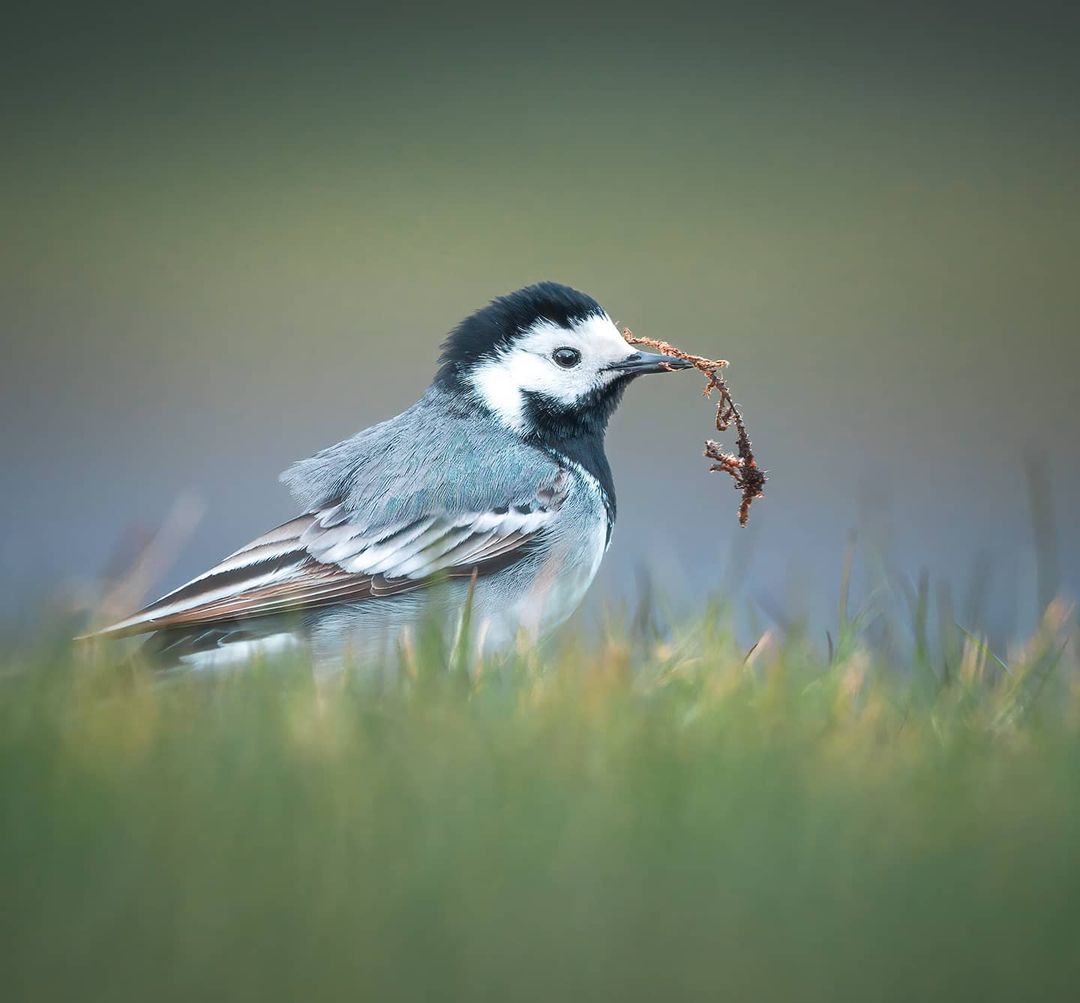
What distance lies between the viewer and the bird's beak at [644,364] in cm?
638

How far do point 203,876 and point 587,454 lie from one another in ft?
12.2

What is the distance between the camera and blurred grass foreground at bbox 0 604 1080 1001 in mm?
2721

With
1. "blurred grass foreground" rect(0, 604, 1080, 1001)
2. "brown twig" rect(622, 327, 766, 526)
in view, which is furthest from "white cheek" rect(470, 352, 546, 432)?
"blurred grass foreground" rect(0, 604, 1080, 1001)

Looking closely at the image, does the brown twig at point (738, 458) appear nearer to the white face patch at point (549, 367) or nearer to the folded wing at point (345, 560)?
the white face patch at point (549, 367)

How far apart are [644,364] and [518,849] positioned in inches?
145

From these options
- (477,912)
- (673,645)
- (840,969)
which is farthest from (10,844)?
(673,645)

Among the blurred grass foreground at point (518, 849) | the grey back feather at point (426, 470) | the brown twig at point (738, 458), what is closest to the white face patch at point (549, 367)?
the grey back feather at point (426, 470)

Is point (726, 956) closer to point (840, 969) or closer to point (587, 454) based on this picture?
point (840, 969)

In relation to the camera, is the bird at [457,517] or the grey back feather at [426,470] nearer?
the bird at [457,517]

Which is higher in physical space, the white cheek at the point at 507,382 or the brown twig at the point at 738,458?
the white cheek at the point at 507,382

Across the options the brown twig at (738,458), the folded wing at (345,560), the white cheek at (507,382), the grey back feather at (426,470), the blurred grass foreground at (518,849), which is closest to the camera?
the blurred grass foreground at (518,849)

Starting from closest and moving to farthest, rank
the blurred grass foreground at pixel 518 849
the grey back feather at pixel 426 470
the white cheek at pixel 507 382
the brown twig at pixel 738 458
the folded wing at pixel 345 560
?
the blurred grass foreground at pixel 518 849, the folded wing at pixel 345 560, the grey back feather at pixel 426 470, the brown twig at pixel 738 458, the white cheek at pixel 507 382

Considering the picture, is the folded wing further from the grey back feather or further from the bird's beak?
the bird's beak

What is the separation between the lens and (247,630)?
17.8ft
